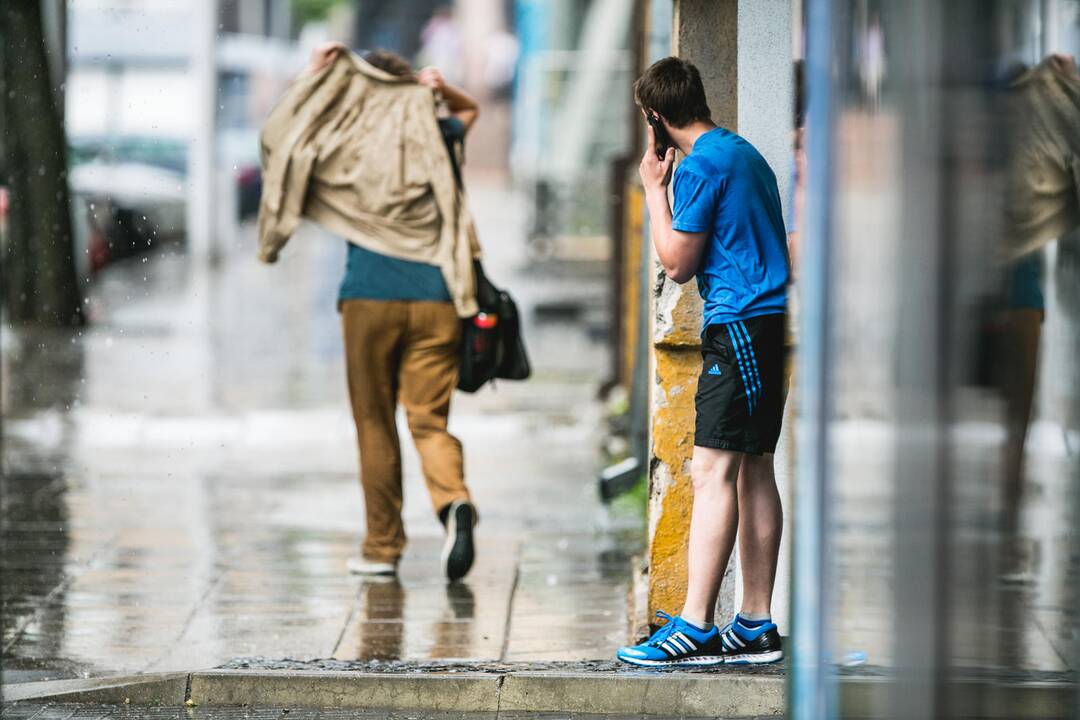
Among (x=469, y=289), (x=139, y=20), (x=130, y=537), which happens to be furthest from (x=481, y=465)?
(x=139, y=20)

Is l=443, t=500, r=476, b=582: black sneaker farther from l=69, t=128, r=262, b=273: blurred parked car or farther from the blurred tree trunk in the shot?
l=69, t=128, r=262, b=273: blurred parked car

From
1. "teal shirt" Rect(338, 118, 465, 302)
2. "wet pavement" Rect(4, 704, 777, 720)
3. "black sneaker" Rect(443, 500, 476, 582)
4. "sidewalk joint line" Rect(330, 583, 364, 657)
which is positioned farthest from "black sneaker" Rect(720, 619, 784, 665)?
"teal shirt" Rect(338, 118, 465, 302)

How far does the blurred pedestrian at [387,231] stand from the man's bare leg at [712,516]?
1.60m

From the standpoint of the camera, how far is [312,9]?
180 feet

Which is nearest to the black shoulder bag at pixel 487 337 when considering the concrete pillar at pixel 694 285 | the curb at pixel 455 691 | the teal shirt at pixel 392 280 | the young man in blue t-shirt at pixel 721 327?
the teal shirt at pixel 392 280

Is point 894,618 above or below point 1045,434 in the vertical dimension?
below

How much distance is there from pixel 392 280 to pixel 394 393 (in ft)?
1.60

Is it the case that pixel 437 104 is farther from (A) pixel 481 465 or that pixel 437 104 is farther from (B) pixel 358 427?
(A) pixel 481 465

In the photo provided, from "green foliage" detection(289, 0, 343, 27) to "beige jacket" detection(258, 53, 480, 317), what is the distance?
48.8m

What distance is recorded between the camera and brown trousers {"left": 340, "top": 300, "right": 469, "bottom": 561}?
700 centimetres

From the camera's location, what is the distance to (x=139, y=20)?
43438 mm

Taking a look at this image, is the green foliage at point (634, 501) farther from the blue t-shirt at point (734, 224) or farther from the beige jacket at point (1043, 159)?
the beige jacket at point (1043, 159)

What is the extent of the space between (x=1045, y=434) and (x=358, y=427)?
4.23m

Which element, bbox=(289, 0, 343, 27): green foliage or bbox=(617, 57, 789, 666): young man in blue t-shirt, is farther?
bbox=(289, 0, 343, 27): green foliage
